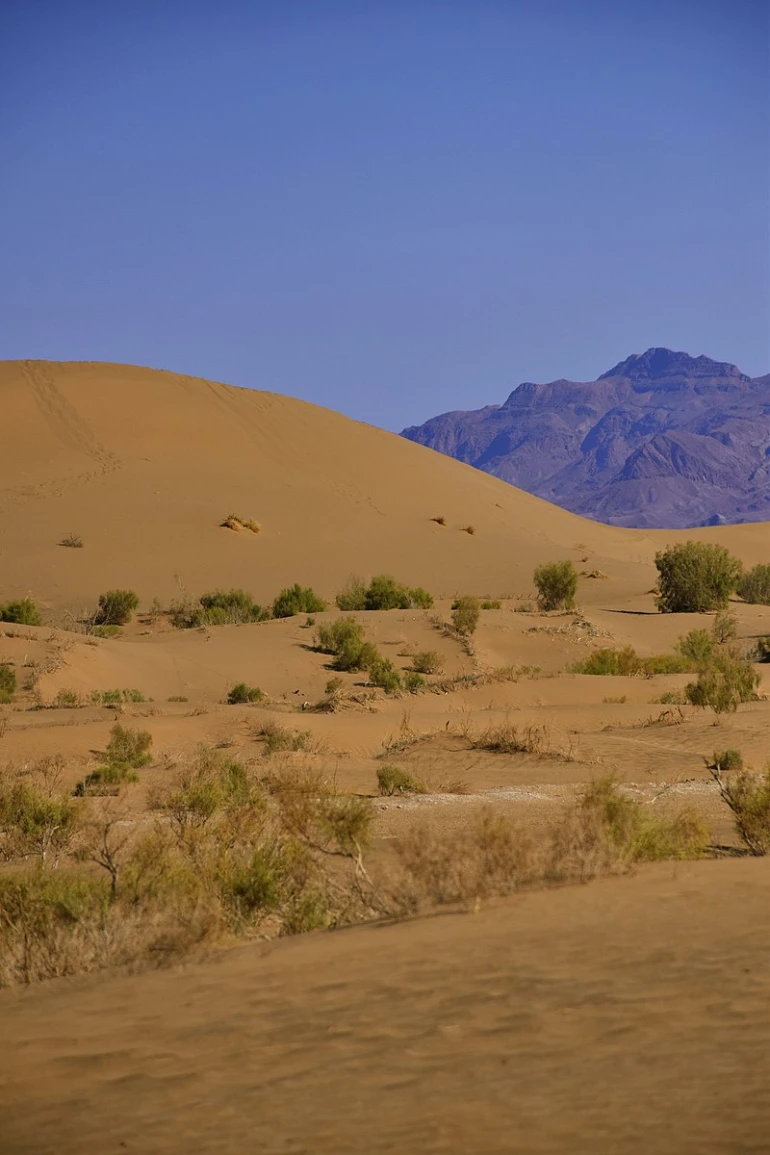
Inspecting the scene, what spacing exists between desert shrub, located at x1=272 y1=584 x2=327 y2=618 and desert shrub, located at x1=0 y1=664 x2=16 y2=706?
42.7 ft

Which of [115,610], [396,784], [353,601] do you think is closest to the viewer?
[396,784]

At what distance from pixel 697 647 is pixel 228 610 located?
1444 cm

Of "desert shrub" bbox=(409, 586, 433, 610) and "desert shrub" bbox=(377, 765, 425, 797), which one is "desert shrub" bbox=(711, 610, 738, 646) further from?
"desert shrub" bbox=(377, 765, 425, 797)

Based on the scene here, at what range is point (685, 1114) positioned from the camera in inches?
164

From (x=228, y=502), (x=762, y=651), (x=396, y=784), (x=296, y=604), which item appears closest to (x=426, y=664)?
(x=762, y=651)

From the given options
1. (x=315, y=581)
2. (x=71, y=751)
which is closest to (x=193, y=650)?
(x=71, y=751)

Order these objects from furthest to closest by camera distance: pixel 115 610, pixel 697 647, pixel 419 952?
pixel 115 610 → pixel 697 647 → pixel 419 952

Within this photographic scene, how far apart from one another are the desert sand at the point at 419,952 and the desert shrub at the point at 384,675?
798 mm

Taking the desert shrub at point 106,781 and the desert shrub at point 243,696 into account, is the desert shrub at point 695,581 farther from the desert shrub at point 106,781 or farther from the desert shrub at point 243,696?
the desert shrub at point 106,781

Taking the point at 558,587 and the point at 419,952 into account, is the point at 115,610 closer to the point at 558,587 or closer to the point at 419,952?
the point at 558,587

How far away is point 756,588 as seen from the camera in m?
44.8

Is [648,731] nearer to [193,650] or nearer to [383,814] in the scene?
[383,814]

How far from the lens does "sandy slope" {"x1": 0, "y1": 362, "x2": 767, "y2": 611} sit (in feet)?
154

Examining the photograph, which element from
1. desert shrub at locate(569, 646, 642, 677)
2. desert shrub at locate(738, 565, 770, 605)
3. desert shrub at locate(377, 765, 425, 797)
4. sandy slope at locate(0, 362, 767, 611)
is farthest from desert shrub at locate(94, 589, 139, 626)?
desert shrub at locate(377, 765, 425, 797)
